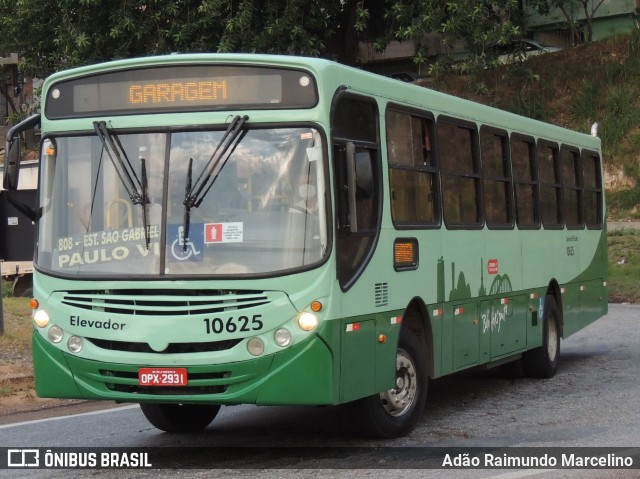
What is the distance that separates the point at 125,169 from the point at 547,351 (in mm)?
6856

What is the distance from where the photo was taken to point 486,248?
12.1 meters

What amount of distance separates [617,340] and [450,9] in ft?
32.6

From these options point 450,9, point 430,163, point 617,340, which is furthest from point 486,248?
point 450,9

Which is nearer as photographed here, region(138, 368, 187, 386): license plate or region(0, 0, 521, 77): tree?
region(138, 368, 187, 386): license plate

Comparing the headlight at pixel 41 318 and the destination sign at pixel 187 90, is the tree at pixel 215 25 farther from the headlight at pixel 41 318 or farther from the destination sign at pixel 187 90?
the headlight at pixel 41 318

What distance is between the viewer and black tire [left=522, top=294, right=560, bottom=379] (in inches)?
558

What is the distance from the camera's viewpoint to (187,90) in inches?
356

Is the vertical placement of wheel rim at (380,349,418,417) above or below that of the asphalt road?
above

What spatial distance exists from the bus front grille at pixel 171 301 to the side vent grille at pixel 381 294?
1.17 metres

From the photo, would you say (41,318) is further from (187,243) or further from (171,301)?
(187,243)

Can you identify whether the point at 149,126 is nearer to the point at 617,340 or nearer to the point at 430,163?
the point at 430,163

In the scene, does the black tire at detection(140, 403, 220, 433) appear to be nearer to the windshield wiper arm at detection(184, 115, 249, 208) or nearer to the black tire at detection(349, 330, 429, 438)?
the black tire at detection(349, 330, 429, 438)

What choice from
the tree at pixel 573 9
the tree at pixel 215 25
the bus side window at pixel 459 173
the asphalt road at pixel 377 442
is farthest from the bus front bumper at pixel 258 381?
the tree at pixel 573 9

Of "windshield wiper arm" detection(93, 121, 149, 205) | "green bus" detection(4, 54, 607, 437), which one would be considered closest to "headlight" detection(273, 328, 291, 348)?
"green bus" detection(4, 54, 607, 437)
